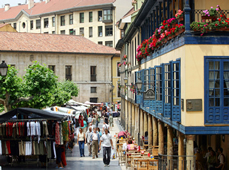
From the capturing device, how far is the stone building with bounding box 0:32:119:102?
51156mm

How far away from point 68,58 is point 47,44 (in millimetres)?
3673

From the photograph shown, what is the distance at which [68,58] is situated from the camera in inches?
2099

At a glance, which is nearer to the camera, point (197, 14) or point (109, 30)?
point (197, 14)

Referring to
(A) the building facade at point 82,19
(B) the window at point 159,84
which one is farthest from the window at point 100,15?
(B) the window at point 159,84

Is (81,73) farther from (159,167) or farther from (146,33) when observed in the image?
(159,167)

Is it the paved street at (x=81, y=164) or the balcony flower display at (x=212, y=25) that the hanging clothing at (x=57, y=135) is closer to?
the paved street at (x=81, y=164)

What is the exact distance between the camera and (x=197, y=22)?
37.1 ft

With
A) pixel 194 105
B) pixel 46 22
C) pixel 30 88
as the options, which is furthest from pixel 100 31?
pixel 194 105

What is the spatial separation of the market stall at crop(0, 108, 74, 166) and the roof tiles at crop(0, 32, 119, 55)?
36.1 meters

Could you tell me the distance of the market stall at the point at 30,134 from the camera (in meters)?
15.5

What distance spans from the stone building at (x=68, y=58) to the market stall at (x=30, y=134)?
36068 mm

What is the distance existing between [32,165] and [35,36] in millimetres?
40801

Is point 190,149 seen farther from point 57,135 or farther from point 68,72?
point 68,72

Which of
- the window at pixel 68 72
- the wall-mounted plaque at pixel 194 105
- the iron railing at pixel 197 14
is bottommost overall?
the wall-mounted plaque at pixel 194 105
